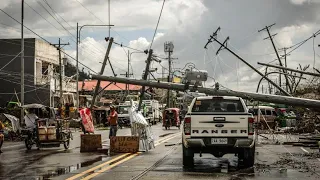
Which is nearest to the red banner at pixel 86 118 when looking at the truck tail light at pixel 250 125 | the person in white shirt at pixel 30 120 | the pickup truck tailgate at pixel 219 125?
the person in white shirt at pixel 30 120

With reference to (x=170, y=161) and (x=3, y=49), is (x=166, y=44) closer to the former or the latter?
(x=3, y=49)

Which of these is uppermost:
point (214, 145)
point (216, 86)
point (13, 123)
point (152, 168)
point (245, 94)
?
point (216, 86)

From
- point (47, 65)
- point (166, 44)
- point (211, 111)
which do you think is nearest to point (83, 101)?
point (47, 65)

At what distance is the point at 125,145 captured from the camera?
18281 mm

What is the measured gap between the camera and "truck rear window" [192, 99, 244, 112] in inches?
586

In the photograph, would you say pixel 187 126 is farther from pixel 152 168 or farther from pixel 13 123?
pixel 13 123

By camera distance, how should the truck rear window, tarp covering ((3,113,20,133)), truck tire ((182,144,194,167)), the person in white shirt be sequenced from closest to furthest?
truck tire ((182,144,194,167)) < the truck rear window < the person in white shirt < tarp covering ((3,113,20,133))

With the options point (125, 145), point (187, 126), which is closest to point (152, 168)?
point (187, 126)

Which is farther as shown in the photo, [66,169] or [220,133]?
[220,133]

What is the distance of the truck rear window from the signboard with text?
3924mm

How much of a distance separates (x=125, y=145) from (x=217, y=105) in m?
4.67

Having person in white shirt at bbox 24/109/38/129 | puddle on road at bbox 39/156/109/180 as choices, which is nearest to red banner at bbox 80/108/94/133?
person in white shirt at bbox 24/109/38/129

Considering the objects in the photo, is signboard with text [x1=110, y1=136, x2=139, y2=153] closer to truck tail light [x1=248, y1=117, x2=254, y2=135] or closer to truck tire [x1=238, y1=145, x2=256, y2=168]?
truck tire [x1=238, y1=145, x2=256, y2=168]

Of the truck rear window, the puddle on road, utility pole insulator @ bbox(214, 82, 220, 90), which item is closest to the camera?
the puddle on road
